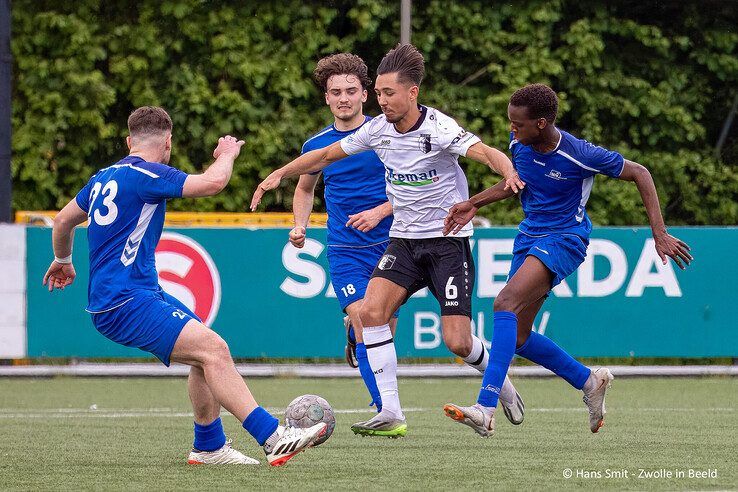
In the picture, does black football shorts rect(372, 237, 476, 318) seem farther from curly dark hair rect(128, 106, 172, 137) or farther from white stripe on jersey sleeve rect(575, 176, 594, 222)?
curly dark hair rect(128, 106, 172, 137)

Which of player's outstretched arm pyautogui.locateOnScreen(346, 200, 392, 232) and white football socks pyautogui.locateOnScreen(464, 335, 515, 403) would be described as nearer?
white football socks pyautogui.locateOnScreen(464, 335, 515, 403)

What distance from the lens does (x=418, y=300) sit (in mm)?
12742

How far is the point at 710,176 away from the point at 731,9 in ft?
7.72

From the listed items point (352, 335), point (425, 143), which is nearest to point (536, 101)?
point (425, 143)

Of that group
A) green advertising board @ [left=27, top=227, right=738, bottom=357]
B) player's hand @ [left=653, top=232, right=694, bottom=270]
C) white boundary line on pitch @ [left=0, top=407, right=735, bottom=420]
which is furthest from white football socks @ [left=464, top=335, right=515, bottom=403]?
green advertising board @ [left=27, top=227, right=738, bottom=357]

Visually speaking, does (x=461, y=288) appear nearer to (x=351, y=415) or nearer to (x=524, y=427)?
(x=524, y=427)

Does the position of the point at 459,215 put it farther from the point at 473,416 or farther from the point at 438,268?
the point at 473,416

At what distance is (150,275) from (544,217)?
2376 millimetres

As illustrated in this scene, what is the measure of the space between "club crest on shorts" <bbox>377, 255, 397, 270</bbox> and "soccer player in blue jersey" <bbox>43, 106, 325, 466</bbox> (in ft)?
4.32

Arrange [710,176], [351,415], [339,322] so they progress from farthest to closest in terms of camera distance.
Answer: [710,176] < [339,322] < [351,415]

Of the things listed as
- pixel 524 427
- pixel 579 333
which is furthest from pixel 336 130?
pixel 579 333

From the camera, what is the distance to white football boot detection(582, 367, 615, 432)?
7.92 m

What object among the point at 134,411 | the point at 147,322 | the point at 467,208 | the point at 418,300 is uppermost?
the point at 467,208

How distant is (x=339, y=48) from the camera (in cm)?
1753
